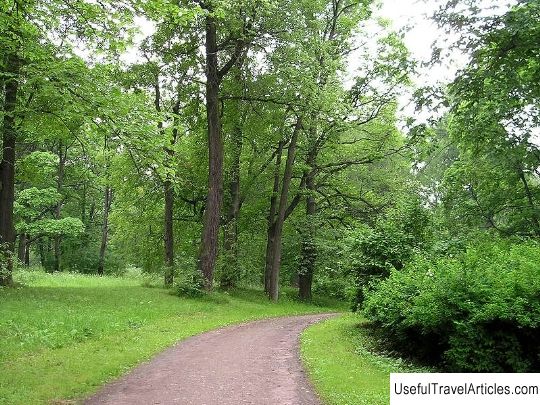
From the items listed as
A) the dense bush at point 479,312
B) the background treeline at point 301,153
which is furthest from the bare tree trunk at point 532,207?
the dense bush at point 479,312

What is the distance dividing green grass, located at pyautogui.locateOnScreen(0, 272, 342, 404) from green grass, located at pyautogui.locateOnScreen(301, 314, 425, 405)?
11.1 feet

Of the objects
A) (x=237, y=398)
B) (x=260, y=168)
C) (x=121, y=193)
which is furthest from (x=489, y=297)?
(x=121, y=193)

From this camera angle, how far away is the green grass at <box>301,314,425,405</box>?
284 inches

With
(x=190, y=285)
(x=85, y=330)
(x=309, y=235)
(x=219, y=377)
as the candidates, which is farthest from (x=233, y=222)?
(x=219, y=377)

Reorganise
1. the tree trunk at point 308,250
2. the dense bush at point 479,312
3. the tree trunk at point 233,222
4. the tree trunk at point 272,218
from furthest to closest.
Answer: the tree trunk at point 308,250
the tree trunk at point 272,218
the tree trunk at point 233,222
the dense bush at point 479,312

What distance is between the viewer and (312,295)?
101 feet

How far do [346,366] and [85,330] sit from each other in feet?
21.3

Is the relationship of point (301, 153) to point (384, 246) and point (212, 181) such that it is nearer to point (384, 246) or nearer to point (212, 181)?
point (212, 181)

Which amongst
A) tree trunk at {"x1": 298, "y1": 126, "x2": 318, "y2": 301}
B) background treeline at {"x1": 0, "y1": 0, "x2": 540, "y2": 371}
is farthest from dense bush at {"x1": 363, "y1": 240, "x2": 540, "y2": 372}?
tree trunk at {"x1": 298, "y1": 126, "x2": 318, "y2": 301}

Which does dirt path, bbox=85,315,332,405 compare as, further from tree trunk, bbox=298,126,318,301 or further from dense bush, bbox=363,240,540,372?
tree trunk, bbox=298,126,318,301

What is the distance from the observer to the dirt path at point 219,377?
715cm

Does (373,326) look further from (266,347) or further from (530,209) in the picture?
(530,209)

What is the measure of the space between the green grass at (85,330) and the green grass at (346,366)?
3.40 meters

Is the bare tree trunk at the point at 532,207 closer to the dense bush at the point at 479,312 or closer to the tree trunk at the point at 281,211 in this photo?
the dense bush at the point at 479,312
